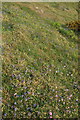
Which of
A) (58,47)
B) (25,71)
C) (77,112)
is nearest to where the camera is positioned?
(77,112)

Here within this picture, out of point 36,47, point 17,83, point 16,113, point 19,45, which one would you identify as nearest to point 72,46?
point 36,47

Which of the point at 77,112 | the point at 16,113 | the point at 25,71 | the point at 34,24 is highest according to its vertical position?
the point at 34,24

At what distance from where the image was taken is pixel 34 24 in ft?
55.7

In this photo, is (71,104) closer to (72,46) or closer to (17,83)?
(17,83)

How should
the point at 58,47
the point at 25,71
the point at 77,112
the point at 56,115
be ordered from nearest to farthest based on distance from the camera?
the point at 56,115 < the point at 77,112 < the point at 25,71 < the point at 58,47

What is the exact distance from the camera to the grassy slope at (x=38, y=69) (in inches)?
360

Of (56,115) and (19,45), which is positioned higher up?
(19,45)

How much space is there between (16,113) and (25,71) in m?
3.00

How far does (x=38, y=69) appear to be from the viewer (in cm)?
1150

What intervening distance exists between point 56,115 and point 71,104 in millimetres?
1381

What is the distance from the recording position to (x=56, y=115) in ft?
29.8

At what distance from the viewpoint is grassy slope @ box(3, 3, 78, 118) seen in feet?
30.0

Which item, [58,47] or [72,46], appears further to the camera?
[72,46]

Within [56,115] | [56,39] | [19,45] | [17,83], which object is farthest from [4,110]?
[56,39]
